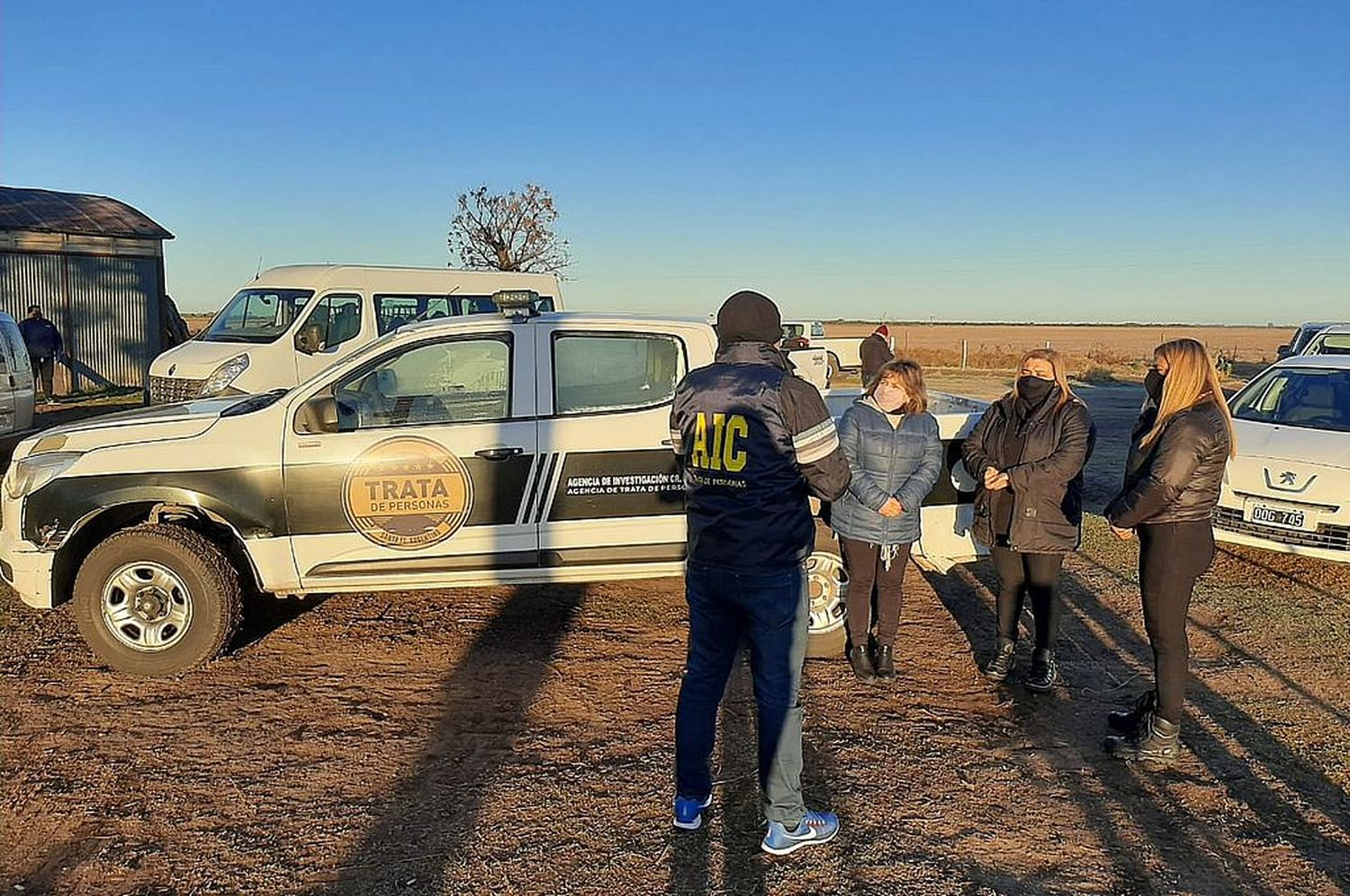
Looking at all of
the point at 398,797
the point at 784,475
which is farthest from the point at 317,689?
the point at 784,475

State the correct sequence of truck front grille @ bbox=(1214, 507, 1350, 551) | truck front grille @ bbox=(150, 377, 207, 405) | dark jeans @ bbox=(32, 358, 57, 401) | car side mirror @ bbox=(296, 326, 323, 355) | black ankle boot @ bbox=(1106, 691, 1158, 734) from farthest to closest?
dark jeans @ bbox=(32, 358, 57, 401) < car side mirror @ bbox=(296, 326, 323, 355) < truck front grille @ bbox=(150, 377, 207, 405) < truck front grille @ bbox=(1214, 507, 1350, 551) < black ankle boot @ bbox=(1106, 691, 1158, 734)

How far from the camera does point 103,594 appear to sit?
17.2ft

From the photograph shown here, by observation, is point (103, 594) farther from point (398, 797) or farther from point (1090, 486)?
point (1090, 486)

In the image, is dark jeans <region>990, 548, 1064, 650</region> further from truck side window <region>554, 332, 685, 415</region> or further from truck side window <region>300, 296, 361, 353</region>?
truck side window <region>300, 296, 361, 353</region>

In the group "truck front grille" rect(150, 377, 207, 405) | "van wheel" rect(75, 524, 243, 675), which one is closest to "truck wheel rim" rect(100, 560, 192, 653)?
"van wheel" rect(75, 524, 243, 675)

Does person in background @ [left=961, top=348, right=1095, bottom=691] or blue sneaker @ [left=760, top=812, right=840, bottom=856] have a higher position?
person in background @ [left=961, top=348, right=1095, bottom=691]

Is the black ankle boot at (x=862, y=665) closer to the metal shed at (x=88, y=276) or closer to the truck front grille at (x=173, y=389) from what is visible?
the truck front grille at (x=173, y=389)

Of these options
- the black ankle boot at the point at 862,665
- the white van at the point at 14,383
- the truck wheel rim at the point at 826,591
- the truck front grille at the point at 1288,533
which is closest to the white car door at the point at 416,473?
the truck wheel rim at the point at 826,591

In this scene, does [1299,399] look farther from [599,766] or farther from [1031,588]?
[599,766]

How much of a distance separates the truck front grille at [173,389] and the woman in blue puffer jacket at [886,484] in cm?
928

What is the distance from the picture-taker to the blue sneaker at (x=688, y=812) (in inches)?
148

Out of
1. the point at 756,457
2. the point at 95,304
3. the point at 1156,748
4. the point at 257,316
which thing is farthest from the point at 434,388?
the point at 95,304

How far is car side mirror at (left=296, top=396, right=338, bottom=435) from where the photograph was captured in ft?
17.4

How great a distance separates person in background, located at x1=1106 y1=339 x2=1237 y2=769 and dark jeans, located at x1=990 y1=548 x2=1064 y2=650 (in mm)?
680
